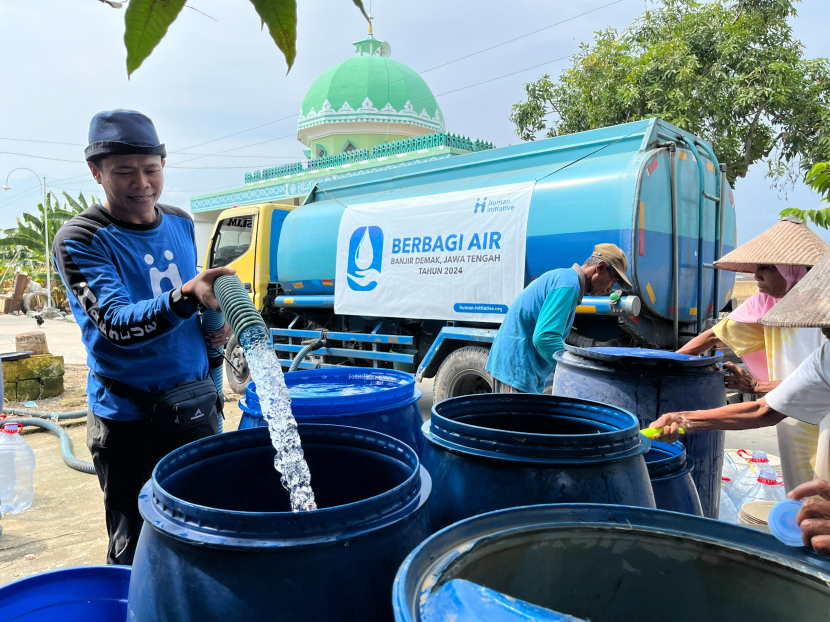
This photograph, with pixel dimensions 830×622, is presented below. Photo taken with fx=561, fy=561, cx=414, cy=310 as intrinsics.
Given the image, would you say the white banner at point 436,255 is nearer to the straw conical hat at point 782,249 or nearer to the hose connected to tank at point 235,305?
the straw conical hat at point 782,249

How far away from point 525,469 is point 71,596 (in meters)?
1.01

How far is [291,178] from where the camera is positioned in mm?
18219

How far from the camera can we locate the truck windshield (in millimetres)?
8617

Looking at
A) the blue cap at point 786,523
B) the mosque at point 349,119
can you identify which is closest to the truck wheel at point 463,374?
the blue cap at point 786,523

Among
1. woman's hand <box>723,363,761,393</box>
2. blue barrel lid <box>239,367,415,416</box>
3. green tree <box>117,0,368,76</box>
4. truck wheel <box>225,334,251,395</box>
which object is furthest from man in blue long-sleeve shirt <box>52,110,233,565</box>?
truck wheel <box>225,334,251,395</box>

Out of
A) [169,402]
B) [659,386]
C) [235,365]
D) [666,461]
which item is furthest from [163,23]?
[235,365]

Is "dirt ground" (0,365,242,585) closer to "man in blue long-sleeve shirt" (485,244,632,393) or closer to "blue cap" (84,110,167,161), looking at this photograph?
"blue cap" (84,110,167,161)

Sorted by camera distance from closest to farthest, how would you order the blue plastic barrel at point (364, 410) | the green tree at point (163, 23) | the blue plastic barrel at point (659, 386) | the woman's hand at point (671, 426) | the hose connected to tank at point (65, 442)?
the green tree at point (163, 23) < the blue plastic barrel at point (364, 410) < the woman's hand at point (671, 426) < the blue plastic barrel at point (659, 386) < the hose connected to tank at point (65, 442)

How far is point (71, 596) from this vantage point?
1.19m

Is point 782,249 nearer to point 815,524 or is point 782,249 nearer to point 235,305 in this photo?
point 815,524

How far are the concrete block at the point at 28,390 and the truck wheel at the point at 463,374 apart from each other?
509 cm

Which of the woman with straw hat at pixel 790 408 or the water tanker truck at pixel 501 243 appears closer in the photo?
the woman with straw hat at pixel 790 408

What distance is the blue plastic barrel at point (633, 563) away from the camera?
0.97 meters

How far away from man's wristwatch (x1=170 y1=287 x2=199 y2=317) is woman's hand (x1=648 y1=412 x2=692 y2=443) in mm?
1605
